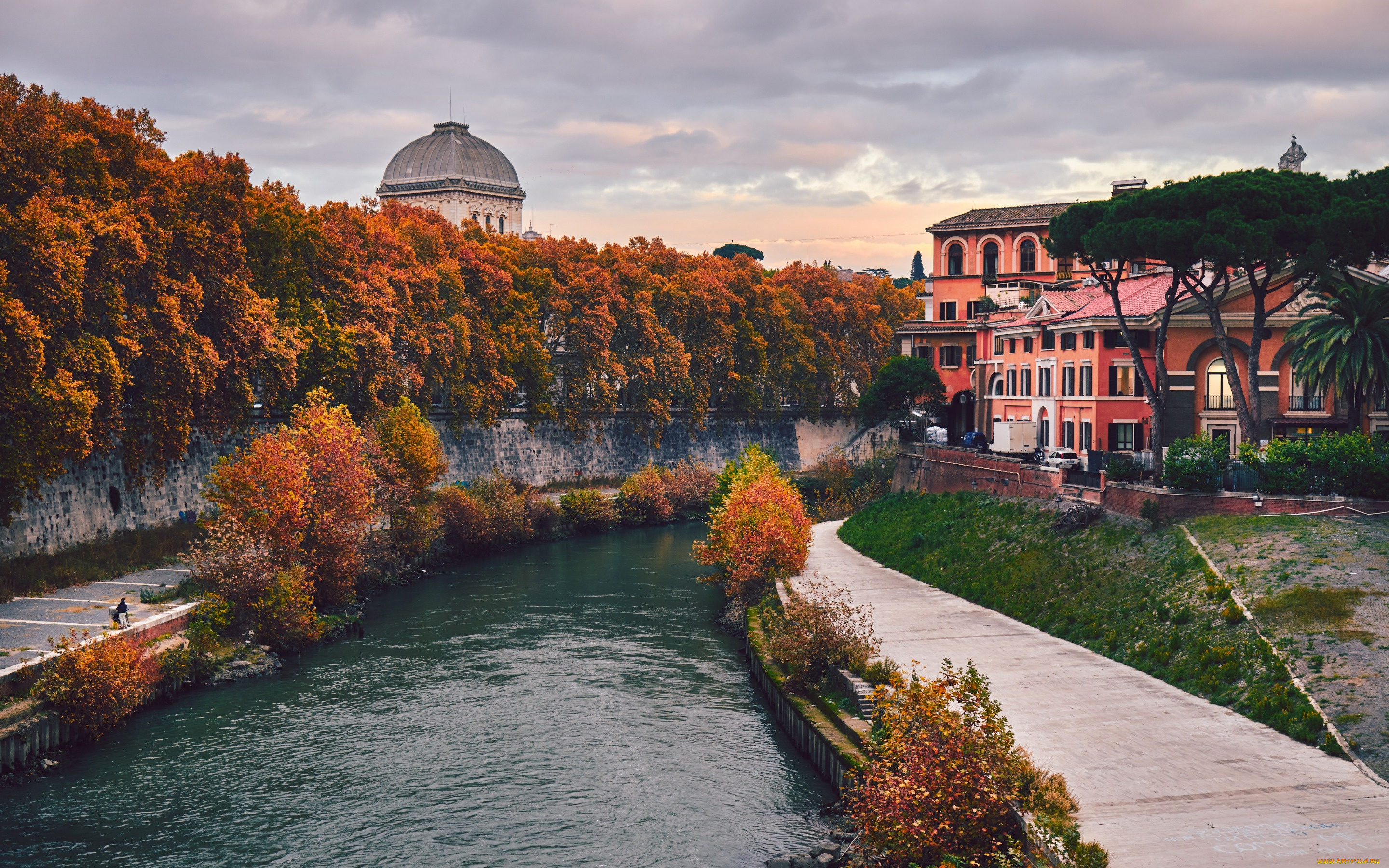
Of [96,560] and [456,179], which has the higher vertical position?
[456,179]

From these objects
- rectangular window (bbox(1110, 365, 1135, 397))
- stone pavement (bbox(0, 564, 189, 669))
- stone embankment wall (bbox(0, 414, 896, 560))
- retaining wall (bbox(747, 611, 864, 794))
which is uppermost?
rectangular window (bbox(1110, 365, 1135, 397))

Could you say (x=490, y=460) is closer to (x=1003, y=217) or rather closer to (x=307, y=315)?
(x=307, y=315)

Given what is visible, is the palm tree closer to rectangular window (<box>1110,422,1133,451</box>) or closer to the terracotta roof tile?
rectangular window (<box>1110,422,1133,451</box>)

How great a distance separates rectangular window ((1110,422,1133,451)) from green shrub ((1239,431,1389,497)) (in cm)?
1675

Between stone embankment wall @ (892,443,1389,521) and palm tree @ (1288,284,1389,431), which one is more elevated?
palm tree @ (1288,284,1389,431)

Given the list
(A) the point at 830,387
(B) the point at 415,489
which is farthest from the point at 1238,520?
(A) the point at 830,387

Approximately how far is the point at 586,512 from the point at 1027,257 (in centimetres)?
3902

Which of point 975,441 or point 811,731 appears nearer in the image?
point 811,731

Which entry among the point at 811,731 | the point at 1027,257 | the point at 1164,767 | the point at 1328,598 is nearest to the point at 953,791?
the point at 1164,767

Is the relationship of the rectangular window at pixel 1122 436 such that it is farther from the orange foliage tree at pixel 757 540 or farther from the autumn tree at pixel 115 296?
the autumn tree at pixel 115 296

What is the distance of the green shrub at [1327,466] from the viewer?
109ft

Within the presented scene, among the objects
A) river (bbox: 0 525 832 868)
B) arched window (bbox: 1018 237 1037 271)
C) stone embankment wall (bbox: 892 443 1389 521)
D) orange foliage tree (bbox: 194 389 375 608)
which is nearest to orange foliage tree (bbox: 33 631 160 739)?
river (bbox: 0 525 832 868)

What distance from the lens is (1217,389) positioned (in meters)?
48.7

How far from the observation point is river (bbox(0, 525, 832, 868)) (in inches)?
907
